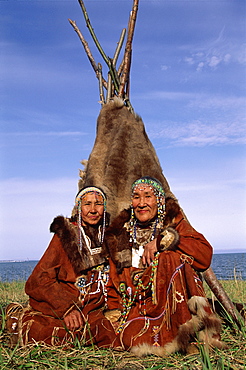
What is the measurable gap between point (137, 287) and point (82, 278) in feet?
1.77

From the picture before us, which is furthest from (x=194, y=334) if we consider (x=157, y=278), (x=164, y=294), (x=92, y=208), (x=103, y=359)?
(x=92, y=208)

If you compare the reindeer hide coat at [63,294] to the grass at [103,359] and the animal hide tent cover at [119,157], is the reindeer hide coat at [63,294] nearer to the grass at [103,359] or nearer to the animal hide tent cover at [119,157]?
the grass at [103,359]

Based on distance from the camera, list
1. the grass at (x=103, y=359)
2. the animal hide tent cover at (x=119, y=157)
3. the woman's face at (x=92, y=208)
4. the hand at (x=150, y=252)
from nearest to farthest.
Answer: the grass at (x=103, y=359), the hand at (x=150, y=252), the woman's face at (x=92, y=208), the animal hide tent cover at (x=119, y=157)

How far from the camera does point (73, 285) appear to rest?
3.55 m

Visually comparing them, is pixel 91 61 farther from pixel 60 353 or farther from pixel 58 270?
pixel 60 353

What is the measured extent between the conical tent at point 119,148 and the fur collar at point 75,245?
691mm

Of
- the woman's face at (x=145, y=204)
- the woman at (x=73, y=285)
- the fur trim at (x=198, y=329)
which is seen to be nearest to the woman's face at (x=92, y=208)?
the woman at (x=73, y=285)

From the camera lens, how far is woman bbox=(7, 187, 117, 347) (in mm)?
3141

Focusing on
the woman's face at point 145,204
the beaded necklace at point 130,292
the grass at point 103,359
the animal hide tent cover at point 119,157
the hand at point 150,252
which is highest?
the animal hide tent cover at point 119,157

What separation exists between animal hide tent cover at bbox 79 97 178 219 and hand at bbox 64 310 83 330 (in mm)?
1358

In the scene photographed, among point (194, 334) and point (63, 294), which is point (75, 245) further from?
point (194, 334)

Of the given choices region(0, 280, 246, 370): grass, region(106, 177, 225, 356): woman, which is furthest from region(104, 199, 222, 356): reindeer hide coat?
region(0, 280, 246, 370): grass

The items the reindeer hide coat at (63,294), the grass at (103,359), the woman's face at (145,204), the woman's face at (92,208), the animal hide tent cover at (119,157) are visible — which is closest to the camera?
the grass at (103,359)

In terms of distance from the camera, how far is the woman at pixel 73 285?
10.3 feet
